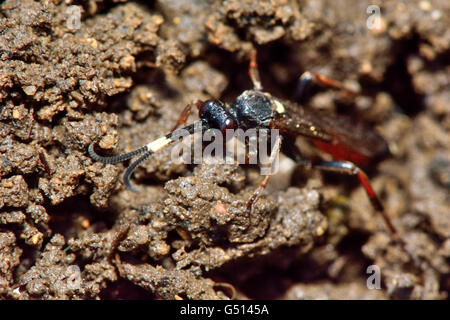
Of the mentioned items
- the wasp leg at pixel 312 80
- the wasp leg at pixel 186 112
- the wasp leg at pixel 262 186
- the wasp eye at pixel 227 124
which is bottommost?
the wasp leg at pixel 262 186

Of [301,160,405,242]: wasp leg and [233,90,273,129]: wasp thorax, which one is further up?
[233,90,273,129]: wasp thorax

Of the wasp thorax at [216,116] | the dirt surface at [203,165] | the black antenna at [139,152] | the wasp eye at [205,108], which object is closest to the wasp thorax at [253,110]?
the wasp thorax at [216,116]

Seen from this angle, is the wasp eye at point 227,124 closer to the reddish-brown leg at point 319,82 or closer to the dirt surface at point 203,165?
the dirt surface at point 203,165

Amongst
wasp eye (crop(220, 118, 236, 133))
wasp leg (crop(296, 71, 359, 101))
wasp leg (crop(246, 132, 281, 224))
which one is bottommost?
wasp leg (crop(246, 132, 281, 224))

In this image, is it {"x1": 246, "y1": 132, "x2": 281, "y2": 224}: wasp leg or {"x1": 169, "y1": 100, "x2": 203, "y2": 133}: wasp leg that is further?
{"x1": 169, "y1": 100, "x2": 203, "y2": 133}: wasp leg

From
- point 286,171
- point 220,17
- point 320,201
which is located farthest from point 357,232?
point 220,17

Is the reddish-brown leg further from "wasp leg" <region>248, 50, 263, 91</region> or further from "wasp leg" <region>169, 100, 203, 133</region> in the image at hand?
"wasp leg" <region>169, 100, 203, 133</region>

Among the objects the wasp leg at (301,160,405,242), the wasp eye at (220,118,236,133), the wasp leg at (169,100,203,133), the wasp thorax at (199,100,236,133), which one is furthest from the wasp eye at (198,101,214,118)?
the wasp leg at (301,160,405,242)
